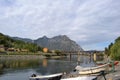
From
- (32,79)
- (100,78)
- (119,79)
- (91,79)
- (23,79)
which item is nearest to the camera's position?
(91,79)

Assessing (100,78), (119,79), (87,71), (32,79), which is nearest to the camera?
(119,79)

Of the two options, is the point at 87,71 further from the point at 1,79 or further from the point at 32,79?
the point at 1,79

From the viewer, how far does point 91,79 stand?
116ft

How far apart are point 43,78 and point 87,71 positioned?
49.1 ft

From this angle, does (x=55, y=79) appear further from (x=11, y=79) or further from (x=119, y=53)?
(x=119, y=53)

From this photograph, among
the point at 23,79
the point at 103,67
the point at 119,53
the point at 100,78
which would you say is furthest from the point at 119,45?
the point at 100,78

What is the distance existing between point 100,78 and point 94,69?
1327cm

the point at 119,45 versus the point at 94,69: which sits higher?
the point at 119,45

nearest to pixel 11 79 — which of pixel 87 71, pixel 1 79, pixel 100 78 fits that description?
pixel 1 79

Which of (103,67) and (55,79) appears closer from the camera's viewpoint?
(55,79)

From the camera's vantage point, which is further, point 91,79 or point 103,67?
point 103,67

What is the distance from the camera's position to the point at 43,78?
167 ft

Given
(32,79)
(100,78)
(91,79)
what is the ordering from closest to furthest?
A: (91,79), (100,78), (32,79)

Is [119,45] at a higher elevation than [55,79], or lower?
higher
